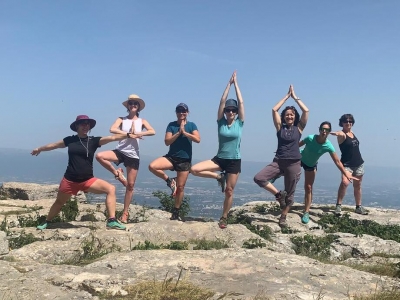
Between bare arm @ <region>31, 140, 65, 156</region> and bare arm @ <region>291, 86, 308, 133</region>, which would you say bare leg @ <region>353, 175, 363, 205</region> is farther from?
bare arm @ <region>31, 140, 65, 156</region>

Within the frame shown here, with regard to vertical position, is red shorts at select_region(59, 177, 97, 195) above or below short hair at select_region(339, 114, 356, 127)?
below

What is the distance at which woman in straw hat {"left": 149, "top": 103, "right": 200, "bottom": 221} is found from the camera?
9799mm

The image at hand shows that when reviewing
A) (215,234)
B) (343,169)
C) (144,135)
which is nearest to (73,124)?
(144,135)

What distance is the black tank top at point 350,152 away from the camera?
1252 cm

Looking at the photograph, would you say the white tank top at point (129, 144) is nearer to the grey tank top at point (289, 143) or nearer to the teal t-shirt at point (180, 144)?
the teal t-shirt at point (180, 144)

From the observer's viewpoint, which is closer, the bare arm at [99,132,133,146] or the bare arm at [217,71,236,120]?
the bare arm at [99,132,133,146]

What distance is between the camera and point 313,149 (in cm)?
1152

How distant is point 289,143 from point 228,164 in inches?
77.9

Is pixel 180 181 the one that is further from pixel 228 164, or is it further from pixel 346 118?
pixel 346 118

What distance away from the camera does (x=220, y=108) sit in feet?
32.8

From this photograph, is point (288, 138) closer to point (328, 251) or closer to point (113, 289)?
point (328, 251)

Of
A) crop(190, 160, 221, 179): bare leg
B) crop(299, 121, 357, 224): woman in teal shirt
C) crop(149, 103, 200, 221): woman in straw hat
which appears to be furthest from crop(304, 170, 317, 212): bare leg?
crop(149, 103, 200, 221): woman in straw hat

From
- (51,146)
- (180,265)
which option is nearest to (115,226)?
(51,146)

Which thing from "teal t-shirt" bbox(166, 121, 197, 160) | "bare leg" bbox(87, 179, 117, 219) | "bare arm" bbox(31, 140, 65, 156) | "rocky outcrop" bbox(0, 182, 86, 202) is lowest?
"rocky outcrop" bbox(0, 182, 86, 202)
